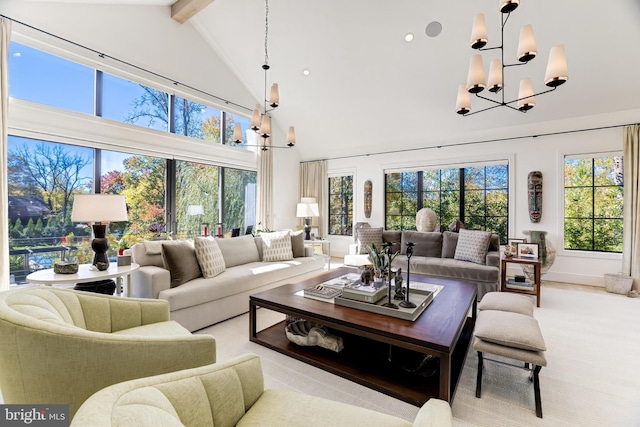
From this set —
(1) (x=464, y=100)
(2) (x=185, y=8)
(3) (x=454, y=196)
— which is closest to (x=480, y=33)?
(1) (x=464, y=100)

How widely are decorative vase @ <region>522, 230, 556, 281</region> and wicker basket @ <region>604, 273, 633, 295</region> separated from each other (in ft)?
2.22

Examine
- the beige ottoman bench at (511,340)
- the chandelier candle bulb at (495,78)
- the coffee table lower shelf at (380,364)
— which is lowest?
the coffee table lower shelf at (380,364)

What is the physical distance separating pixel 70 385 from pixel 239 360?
55 centimetres

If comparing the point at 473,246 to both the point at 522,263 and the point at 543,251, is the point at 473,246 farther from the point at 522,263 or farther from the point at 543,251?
the point at 543,251

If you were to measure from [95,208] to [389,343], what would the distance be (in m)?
2.63

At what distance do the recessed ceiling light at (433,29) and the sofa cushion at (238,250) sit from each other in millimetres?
3925

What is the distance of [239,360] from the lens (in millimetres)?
1085

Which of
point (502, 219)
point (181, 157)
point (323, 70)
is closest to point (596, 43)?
point (502, 219)

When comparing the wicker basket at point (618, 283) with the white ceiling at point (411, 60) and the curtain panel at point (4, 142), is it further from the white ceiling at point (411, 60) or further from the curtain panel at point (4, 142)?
the curtain panel at point (4, 142)

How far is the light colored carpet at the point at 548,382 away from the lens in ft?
5.59

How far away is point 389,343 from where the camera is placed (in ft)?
5.87

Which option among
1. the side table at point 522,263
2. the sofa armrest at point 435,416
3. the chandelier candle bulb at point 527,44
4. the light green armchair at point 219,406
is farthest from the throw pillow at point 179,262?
the side table at point 522,263

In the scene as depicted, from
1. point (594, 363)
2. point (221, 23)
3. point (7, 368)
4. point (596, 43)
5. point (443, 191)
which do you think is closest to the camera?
point (7, 368)

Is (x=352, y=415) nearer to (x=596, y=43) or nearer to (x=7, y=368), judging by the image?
(x=7, y=368)
